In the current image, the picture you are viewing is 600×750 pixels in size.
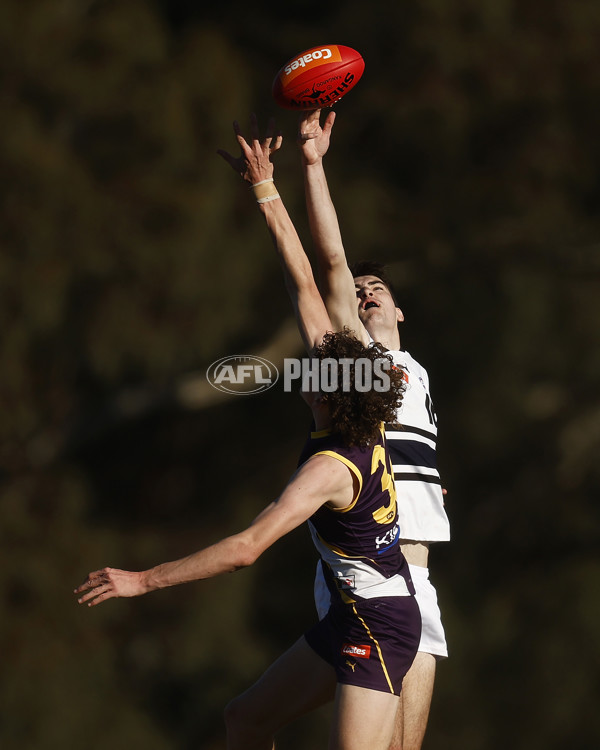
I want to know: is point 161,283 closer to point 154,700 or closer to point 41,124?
point 41,124

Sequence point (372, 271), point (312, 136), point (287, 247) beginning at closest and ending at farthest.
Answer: point (287, 247)
point (312, 136)
point (372, 271)

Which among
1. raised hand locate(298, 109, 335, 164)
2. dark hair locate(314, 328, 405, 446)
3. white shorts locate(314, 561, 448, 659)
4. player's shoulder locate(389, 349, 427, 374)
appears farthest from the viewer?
player's shoulder locate(389, 349, 427, 374)

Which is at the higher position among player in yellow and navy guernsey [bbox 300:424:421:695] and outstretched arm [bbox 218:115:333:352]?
outstretched arm [bbox 218:115:333:352]

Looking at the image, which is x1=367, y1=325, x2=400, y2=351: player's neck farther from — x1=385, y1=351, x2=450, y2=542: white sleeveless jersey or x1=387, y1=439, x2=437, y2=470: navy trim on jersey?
x1=387, y1=439, x2=437, y2=470: navy trim on jersey

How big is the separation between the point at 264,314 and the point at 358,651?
598 centimetres

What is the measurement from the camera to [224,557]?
291cm

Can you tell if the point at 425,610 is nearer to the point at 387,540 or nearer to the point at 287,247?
the point at 387,540

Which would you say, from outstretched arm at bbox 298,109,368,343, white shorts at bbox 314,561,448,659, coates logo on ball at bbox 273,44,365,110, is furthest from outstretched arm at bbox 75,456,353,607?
coates logo on ball at bbox 273,44,365,110

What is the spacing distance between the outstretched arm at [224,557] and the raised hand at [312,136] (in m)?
1.24

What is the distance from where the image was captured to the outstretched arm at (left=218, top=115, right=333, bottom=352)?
343cm

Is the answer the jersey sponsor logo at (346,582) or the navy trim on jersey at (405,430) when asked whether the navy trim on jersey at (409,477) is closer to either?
the navy trim on jersey at (405,430)

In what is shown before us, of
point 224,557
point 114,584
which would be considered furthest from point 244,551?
point 114,584

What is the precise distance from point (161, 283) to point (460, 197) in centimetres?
248

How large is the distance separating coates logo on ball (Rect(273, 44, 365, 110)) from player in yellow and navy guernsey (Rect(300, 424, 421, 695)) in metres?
1.23
